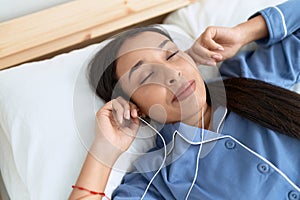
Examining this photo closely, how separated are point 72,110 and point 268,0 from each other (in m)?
0.66

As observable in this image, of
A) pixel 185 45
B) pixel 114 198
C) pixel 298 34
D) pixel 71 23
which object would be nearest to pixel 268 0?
pixel 298 34

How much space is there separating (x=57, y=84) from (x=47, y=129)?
0.12 m

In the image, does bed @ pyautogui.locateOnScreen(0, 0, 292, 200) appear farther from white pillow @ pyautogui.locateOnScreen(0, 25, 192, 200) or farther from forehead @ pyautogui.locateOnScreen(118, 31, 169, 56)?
forehead @ pyautogui.locateOnScreen(118, 31, 169, 56)

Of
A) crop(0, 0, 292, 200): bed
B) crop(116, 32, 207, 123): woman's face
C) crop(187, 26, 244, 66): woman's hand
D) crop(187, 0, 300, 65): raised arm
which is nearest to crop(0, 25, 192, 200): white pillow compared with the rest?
crop(0, 0, 292, 200): bed

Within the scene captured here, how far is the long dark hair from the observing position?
950 millimetres

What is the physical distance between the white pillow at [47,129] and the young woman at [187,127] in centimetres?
5

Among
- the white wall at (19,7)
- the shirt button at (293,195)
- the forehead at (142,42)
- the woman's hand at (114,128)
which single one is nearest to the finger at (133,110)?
the woman's hand at (114,128)

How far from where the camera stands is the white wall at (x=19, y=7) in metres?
1.14

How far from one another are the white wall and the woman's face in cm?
36

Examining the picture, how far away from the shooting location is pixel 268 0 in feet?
4.19

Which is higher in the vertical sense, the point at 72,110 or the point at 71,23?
the point at 71,23

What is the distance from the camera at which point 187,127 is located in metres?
0.94

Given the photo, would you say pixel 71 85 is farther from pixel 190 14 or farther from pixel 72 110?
pixel 190 14

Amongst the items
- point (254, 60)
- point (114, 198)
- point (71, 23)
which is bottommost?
point (114, 198)
